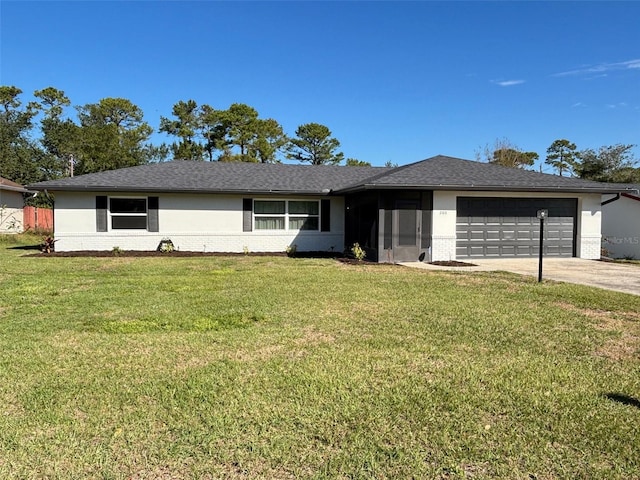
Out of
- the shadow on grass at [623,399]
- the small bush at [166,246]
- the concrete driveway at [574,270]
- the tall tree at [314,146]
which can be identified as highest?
the tall tree at [314,146]

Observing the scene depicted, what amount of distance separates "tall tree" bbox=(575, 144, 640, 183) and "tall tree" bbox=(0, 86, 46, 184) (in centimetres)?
4743

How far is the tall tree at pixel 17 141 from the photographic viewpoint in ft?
110

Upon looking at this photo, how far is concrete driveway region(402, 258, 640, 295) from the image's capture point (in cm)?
923

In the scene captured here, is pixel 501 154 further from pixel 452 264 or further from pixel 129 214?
pixel 129 214

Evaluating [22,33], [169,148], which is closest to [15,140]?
[169,148]

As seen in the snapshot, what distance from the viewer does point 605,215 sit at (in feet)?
59.2

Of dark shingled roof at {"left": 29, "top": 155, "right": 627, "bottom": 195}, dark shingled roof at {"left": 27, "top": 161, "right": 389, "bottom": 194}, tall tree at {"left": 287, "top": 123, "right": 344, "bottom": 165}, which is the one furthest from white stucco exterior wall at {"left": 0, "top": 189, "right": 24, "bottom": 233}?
tall tree at {"left": 287, "top": 123, "right": 344, "bottom": 165}

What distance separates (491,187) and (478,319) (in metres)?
8.79

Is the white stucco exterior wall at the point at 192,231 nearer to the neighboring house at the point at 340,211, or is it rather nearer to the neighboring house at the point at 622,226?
the neighboring house at the point at 340,211

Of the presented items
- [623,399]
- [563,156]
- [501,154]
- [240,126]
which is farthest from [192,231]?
[563,156]

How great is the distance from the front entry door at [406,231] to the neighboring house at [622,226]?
8.59 metres

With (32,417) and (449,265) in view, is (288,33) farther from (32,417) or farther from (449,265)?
(32,417)

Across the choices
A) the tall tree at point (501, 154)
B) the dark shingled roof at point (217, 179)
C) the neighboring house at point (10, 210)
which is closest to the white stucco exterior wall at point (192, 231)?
the dark shingled roof at point (217, 179)

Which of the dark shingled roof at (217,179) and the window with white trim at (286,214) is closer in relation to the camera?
the dark shingled roof at (217,179)
